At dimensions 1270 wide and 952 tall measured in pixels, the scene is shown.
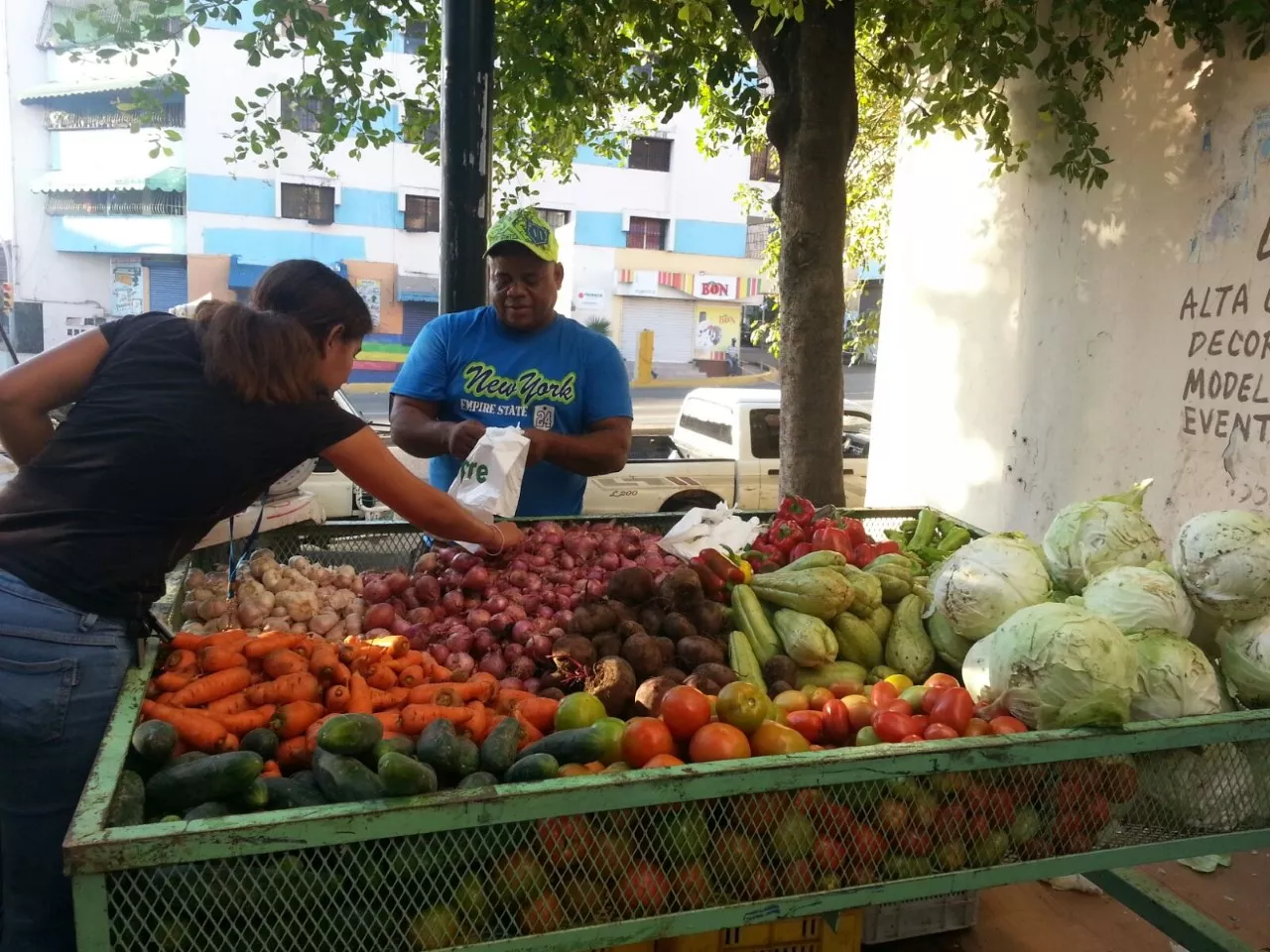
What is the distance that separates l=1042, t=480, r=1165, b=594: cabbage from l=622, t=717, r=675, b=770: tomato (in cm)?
157

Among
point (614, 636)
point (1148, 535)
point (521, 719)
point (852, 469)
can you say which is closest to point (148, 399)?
point (521, 719)

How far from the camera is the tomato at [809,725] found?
2.27 meters

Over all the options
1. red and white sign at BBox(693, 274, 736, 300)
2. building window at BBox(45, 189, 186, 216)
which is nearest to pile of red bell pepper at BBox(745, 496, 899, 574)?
red and white sign at BBox(693, 274, 736, 300)

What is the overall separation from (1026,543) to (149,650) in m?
2.65

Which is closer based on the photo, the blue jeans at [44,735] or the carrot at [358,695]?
the blue jeans at [44,735]

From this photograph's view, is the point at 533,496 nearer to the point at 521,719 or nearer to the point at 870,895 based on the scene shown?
the point at 521,719

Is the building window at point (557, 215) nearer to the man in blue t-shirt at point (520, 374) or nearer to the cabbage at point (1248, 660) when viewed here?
the man in blue t-shirt at point (520, 374)

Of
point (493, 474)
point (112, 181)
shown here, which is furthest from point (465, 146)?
point (112, 181)

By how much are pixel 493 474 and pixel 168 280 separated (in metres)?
29.2

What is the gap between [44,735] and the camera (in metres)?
2.08

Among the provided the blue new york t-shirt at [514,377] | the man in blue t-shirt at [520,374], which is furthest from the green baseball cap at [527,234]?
the blue new york t-shirt at [514,377]

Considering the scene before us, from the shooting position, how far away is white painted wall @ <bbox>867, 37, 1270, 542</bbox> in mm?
4348

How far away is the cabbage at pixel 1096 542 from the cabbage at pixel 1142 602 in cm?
15

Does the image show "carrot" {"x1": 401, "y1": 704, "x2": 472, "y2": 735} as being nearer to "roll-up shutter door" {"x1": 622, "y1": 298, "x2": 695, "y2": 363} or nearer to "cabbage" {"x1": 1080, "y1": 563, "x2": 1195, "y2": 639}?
"cabbage" {"x1": 1080, "y1": 563, "x2": 1195, "y2": 639}
